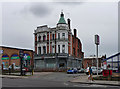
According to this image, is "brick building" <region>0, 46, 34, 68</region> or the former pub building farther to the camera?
"brick building" <region>0, 46, 34, 68</region>

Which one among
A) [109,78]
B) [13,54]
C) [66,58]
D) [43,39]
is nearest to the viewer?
[109,78]

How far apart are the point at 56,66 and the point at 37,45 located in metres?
9.13

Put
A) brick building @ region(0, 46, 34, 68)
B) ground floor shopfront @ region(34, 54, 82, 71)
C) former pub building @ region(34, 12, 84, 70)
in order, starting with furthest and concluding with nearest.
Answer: brick building @ region(0, 46, 34, 68) → former pub building @ region(34, 12, 84, 70) → ground floor shopfront @ region(34, 54, 82, 71)

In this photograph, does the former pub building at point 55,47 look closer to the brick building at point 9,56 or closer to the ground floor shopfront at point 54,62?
the ground floor shopfront at point 54,62

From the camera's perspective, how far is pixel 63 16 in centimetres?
4981

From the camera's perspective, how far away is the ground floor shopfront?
154ft

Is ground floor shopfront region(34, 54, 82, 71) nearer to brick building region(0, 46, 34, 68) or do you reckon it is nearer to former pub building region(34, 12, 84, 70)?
former pub building region(34, 12, 84, 70)

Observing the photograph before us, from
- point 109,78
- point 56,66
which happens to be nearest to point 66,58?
point 56,66

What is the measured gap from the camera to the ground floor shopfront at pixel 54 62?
46844 millimetres

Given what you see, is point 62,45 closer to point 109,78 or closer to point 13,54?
point 13,54

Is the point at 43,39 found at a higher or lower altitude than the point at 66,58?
higher

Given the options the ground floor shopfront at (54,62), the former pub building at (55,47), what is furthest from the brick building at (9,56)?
the former pub building at (55,47)

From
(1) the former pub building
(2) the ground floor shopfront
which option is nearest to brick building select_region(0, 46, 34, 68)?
(2) the ground floor shopfront

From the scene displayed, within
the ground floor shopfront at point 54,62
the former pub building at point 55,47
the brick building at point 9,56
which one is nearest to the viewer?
the ground floor shopfront at point 54,62
